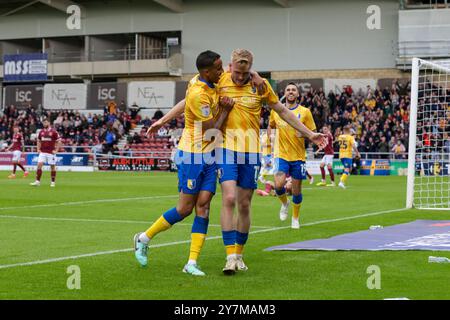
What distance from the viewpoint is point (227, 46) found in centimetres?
5391

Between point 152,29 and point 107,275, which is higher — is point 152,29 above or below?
above

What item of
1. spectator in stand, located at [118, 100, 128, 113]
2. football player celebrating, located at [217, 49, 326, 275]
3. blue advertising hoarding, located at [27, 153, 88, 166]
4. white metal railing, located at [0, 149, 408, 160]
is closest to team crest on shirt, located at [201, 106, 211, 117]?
football player celebrating, located at [217, 49, 326, 275]

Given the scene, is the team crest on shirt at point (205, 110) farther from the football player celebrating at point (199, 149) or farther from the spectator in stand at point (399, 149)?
the spectator in stand at point (399, 149)

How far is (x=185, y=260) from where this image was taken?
9695mm

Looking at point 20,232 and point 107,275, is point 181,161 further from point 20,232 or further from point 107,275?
point 20,232

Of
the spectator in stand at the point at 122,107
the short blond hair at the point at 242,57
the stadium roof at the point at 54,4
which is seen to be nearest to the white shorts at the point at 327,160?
the stadium roof at the point at 54,4

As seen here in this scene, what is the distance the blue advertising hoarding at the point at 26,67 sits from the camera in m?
50.9

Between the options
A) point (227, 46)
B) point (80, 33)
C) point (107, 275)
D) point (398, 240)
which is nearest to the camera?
point (107, 275)

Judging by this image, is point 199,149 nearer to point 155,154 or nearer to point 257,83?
point 257,83

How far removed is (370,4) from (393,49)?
3162 mm

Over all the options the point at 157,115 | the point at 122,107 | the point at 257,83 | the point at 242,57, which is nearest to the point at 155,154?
the point at 157,115

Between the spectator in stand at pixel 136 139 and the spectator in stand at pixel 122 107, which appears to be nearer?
the spectator in stand at pixel 136 139

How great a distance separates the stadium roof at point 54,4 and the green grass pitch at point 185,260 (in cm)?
3717

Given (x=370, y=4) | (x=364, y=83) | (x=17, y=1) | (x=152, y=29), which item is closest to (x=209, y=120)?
(x=364, y=83)
